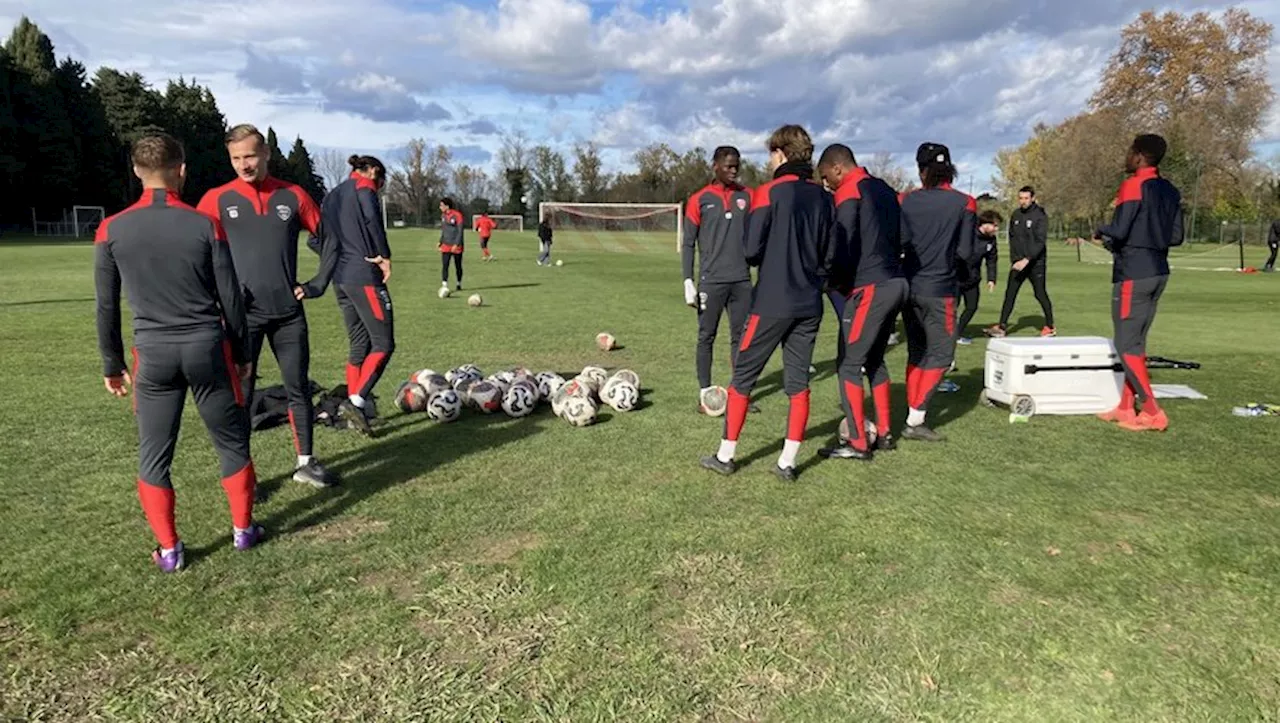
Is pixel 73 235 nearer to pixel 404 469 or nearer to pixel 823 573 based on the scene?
pixel 404 469

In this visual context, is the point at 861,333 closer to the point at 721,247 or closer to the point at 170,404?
the point at 721,247

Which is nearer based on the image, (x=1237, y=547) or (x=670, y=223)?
(x=1237, y=547)

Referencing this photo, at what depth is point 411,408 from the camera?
7082 millimetres

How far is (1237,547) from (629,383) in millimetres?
4606

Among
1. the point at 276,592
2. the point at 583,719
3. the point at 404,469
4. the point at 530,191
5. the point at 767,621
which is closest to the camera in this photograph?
the point at 583,719

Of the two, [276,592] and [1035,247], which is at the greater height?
[1035,247]

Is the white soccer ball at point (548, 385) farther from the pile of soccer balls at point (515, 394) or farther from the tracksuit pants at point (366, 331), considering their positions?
the tracksuit pants at point (366, 331)

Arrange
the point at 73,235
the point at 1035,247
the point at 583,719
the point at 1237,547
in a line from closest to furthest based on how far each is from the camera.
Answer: the point at 583,719 < the point at 1237,547 < the point at 1035,247 < the point at 73,235

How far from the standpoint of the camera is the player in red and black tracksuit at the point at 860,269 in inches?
217

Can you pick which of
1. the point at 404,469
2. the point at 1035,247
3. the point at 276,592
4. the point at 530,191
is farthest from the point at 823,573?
the point at 530,191

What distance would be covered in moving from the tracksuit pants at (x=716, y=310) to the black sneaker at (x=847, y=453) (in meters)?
1.44

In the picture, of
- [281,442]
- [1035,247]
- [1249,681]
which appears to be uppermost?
[1035,247]

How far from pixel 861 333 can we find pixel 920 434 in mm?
1236

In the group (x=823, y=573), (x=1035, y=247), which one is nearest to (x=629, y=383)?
(x=823, y=573)
